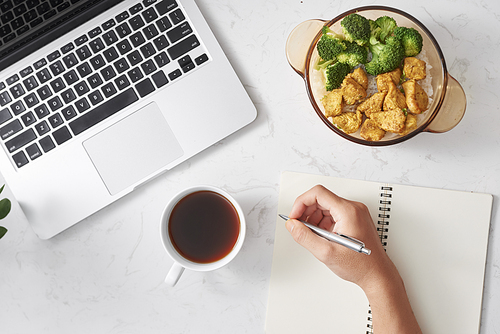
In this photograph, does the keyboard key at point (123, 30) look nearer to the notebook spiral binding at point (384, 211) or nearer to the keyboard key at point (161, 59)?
the keyboard key at point (161, 59)

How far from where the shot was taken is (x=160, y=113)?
2.75ft

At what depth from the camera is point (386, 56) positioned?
0.74 metres

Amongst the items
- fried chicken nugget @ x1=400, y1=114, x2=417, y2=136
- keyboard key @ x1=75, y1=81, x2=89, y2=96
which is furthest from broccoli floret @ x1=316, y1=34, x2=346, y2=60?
keyboard key @ x1=75, y1=81, x2=89, y2=96

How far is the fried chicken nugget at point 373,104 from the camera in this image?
2.47ft

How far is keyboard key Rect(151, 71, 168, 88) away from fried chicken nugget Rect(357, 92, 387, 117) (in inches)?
17.6

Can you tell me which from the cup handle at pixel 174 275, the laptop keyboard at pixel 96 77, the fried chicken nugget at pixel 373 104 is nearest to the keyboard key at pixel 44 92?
the laptop keyboard at pixel 96 77

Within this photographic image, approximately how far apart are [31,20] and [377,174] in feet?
2.92

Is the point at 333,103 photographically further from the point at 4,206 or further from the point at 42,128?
the point at 4,206

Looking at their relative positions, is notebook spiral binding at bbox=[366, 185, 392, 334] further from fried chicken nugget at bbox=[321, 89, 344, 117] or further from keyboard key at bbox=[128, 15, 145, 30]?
keyboard key at bbox=[128, 15, 145, 30]

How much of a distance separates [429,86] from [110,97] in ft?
2.40

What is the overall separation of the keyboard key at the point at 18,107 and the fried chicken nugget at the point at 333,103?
2.30 feet

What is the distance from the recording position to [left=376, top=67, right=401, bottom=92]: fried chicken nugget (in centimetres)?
75

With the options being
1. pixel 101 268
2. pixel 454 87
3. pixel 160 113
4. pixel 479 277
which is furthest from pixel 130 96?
pixel 479 277

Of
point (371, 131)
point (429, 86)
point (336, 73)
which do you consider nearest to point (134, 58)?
point (336, 73)
